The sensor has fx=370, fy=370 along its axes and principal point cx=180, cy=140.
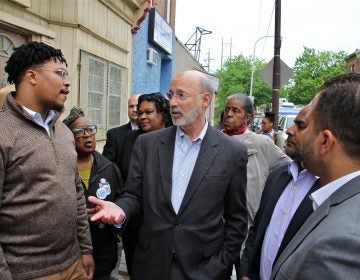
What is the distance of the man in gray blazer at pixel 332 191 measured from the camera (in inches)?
44.1

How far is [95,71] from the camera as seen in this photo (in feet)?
20.7

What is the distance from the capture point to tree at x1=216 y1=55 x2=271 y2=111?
49.0 m

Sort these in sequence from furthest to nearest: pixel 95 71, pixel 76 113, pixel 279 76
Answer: pixel 279 76
pixel 95 71
pixel 76 113

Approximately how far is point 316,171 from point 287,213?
0.83m

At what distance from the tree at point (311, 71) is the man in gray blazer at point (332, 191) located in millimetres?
47934

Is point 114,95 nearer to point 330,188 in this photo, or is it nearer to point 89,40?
point 89,40

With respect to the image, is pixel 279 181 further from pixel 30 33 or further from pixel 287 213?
pixel 30 33

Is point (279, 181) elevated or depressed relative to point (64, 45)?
depressed

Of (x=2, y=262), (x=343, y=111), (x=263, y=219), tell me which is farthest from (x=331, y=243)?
(x=2, y=262)

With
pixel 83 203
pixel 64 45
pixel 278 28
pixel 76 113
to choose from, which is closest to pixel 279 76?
pixel 278 28

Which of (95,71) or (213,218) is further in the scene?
(95,71)

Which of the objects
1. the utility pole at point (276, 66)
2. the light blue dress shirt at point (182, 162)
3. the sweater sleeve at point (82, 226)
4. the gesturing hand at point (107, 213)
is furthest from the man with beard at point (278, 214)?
the utility pole at point (276, 66)

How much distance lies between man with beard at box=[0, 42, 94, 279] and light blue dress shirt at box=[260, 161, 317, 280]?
47.0 inches

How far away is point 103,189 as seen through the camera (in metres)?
3.01
